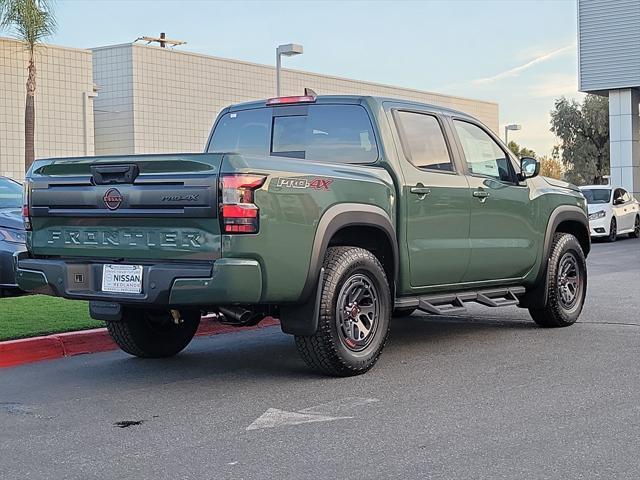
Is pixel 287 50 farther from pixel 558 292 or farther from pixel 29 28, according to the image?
pixel 558 292

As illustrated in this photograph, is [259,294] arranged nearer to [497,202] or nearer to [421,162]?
[421,162]

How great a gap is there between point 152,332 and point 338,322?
189 centimetres

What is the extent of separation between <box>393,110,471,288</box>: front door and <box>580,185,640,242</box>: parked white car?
1562 centimetres

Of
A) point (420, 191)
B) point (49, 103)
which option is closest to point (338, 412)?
point (420, 191)

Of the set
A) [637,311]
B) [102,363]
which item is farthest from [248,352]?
[637,311]

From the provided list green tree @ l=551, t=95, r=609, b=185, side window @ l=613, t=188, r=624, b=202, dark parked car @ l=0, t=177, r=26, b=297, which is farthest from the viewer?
green tree @ l=551, t=95, r=609, b=185

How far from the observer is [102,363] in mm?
7488

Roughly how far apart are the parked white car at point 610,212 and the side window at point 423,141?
15.6 metres

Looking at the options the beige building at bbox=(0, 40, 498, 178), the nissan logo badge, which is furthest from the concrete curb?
the beige building at bbox=(0, 40, 498, 178)

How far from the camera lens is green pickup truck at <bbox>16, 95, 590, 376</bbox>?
5828 mm

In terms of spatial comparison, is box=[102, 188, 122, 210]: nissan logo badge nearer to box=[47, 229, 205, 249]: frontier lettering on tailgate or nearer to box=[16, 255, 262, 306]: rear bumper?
box=[47, 229, 205, 249]: frontier lettering on tailgate

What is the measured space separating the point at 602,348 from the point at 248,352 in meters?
2.89

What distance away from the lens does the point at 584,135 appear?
50.2 m

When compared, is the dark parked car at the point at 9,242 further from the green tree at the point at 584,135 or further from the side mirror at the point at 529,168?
the green tree at the point at 584,135
